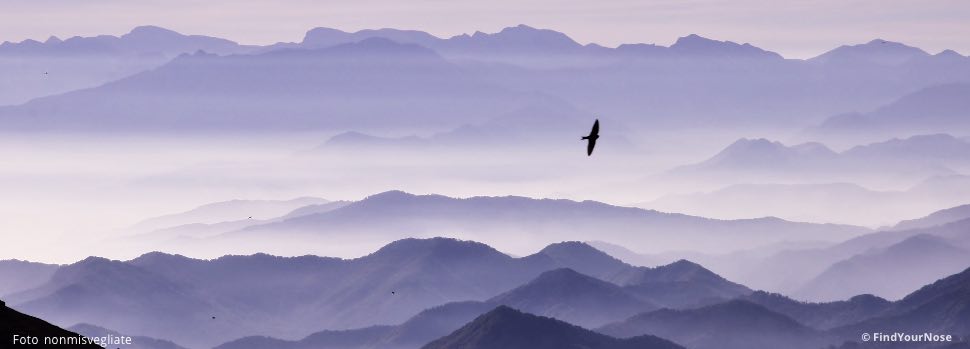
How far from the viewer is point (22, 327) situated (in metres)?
127

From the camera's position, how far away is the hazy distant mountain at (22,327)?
125000 millimetres

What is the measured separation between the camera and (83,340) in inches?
5118

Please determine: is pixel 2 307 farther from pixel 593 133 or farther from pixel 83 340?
pixel 593 133

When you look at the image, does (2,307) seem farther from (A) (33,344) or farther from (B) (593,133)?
(B) (593,133)

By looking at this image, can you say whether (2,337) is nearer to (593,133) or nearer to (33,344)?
(33,344)

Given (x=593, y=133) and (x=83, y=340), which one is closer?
(x=593, y=133)

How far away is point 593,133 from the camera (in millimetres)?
100062

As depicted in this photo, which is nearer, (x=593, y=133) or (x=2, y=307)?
(x=593, y=133)

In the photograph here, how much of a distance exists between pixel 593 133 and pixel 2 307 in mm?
48095

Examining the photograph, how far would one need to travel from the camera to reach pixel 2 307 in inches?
5113

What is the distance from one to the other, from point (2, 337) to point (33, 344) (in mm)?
2157

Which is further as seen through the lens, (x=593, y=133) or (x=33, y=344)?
(x=33, y=344)

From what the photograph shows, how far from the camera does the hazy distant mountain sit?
125m

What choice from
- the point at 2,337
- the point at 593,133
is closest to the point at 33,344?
the point at 2,337
